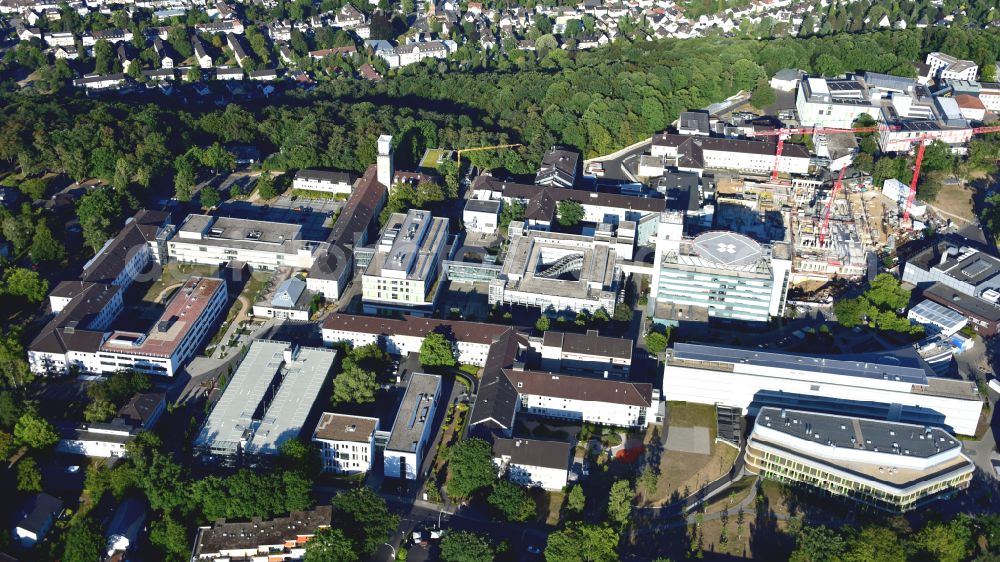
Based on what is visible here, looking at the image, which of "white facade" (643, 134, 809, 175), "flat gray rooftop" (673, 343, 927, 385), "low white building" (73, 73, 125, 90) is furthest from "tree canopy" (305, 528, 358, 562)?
"low white building" (73, 73, 125, 90)

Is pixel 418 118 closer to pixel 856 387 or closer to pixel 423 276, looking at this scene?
pixel 423 276

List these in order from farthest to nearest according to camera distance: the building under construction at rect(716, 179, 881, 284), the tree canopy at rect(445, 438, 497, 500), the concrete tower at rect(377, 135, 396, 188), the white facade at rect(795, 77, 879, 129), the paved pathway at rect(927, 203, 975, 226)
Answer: the white facade at rect(795, 77, 879, 129) < the concrete tower at rect(377, 135, 396, 188) < the paved pathway at rect(927, 203, 975, 226) < the building under construction at rect(716, 179, 881, 284) < the tree canopy at rect(445, 438, 497, 500)

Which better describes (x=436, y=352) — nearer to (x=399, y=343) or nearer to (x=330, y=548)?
(x=399, y=343)

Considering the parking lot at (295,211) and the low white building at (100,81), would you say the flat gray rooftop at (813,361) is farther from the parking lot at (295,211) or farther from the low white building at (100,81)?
the low white building at (100,81)

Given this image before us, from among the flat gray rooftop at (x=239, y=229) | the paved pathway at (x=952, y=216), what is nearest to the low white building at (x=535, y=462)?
the flat gray rooftop at (x=239, y=229)

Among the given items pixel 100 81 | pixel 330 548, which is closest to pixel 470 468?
pixel 330 548

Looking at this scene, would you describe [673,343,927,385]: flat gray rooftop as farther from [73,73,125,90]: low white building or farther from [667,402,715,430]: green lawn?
[73,73,125,90]: low white building

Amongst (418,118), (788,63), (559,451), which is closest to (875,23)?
A: (788,63)
